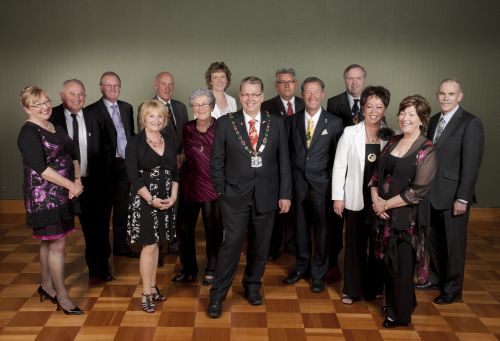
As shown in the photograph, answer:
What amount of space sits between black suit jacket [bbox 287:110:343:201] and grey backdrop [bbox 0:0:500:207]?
90.1 inches

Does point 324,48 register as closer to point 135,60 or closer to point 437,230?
point 135,60

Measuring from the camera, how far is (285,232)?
525 cm

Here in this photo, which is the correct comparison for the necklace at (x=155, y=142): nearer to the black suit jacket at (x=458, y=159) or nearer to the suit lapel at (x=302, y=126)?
the suit lapel at (x=302, y=126)

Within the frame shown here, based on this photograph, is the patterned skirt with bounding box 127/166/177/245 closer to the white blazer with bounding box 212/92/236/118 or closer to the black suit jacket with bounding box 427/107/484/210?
the white blazer with bounding box 212/92/236/118

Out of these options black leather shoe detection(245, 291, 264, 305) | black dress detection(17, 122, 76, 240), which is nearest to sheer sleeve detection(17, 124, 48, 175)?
black dress detection(17, 122, 76, 240)

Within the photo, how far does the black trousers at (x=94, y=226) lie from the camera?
4410mm

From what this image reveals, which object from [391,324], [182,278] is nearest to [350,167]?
[391,324]

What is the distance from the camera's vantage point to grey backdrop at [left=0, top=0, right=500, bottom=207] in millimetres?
6242

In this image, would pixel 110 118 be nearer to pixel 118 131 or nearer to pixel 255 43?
pixel 118 131

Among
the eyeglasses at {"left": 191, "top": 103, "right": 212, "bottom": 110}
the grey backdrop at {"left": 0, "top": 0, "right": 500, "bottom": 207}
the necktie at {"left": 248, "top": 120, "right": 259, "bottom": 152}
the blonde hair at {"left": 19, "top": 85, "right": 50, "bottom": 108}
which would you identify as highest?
the grey backdrop at {"left": 0, "top": 0, "right": 500, "bottom": 207}

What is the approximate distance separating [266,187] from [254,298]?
88 centimetres

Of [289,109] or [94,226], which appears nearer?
[94,226]

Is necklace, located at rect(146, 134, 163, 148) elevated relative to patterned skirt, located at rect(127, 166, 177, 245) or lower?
elevated

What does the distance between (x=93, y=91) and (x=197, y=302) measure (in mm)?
3337
